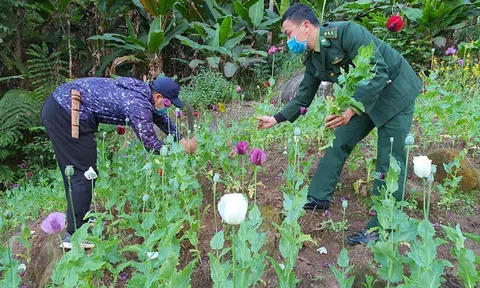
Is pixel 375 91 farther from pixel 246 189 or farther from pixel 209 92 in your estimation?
pixel 209 92

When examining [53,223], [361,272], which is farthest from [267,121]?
[53,223]

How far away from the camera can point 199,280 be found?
2.39 meters

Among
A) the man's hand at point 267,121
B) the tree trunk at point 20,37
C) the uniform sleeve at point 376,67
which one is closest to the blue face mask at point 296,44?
the uniform sleeve at point 376,67

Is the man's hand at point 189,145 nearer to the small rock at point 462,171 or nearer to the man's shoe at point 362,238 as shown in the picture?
the man's shoe at point 362,238

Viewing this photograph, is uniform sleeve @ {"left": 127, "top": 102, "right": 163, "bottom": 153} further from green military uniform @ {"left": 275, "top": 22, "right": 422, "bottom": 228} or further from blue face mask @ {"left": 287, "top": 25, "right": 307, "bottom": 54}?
green military uniform @ {"left": 275, "top": 22, "right": 422, "bottom": 228}

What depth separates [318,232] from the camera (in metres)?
2.76

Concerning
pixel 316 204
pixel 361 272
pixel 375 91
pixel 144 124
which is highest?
pixel 375 91

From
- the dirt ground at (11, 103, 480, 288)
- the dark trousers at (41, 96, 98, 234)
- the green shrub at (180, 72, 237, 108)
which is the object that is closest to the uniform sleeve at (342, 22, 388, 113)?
the dirt ground at (11, 103, 480, 288)

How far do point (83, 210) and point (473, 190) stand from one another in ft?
9.58

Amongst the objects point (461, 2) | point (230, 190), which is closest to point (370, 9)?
point (461, 2)

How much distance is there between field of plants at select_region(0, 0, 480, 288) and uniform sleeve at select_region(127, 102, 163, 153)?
3.7 inches

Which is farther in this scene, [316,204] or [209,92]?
[209,92]

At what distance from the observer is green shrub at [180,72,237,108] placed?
6430mm

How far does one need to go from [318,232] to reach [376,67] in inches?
43.9
